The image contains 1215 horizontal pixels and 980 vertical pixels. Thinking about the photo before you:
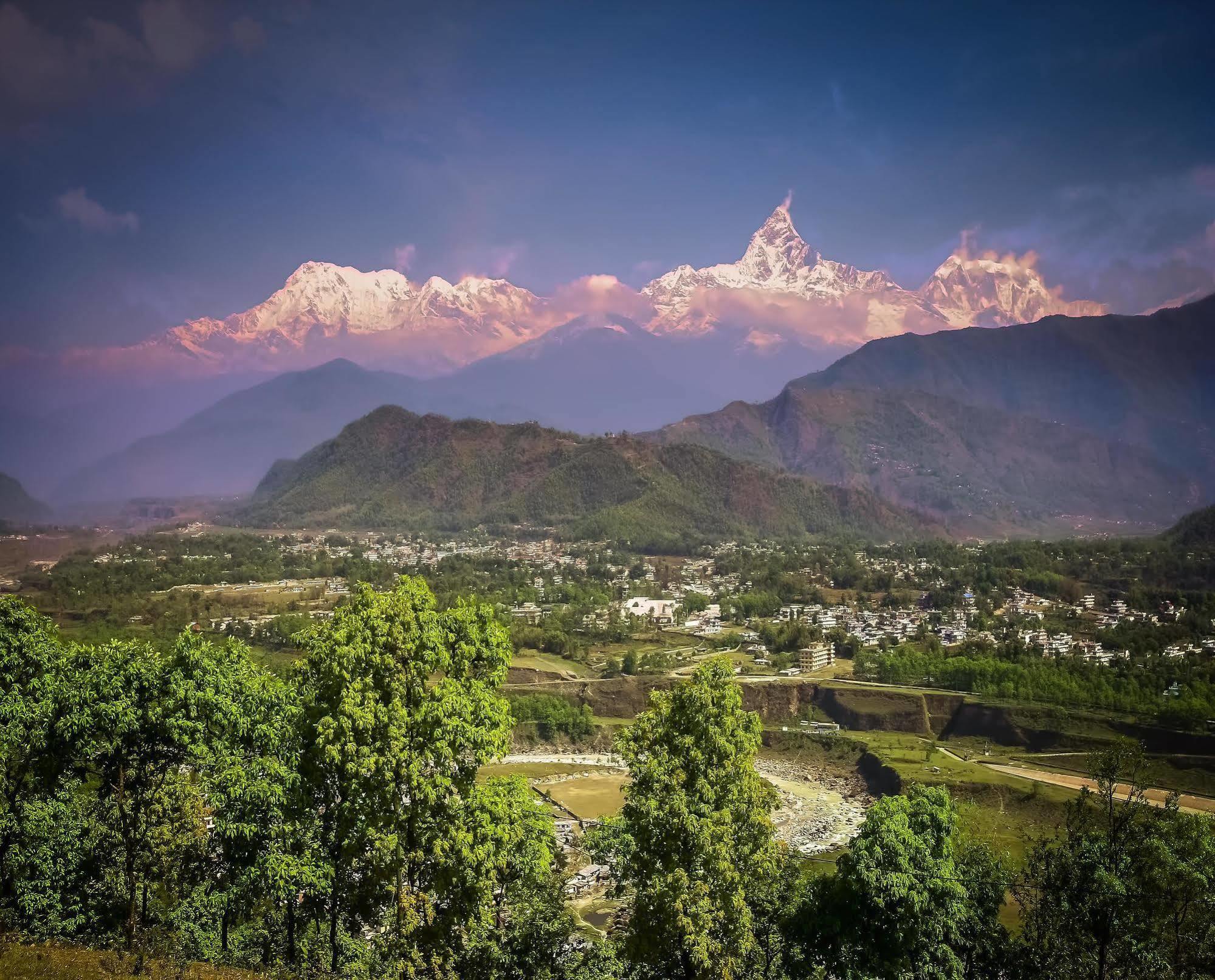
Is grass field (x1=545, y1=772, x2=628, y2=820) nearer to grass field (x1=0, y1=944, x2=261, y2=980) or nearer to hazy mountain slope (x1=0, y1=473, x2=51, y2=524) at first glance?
grass field (x1=0, y1=944, x2=261, y2=980)

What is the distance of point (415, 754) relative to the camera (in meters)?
11.9

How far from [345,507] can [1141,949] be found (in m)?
193

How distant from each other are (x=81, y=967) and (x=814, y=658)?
7634cm

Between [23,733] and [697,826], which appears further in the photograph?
[23,733]

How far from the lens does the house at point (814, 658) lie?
82750mm

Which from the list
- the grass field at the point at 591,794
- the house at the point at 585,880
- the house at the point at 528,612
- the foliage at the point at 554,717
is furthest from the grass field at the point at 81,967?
the house at the point at 528,612

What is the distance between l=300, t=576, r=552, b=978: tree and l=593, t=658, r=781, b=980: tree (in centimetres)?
214

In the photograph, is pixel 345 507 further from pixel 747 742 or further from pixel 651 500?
pixel 747 742

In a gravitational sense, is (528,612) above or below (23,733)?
below

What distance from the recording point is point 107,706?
52.0 feet

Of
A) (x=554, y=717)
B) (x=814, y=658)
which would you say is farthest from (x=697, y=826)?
(x=814, y=658)

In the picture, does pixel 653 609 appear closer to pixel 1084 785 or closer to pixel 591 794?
pixel 591 794

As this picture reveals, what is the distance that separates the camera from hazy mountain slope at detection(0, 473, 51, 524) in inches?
3939

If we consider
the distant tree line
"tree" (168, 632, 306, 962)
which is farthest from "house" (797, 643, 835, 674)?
"tree" (168, 632, 306, 962)
